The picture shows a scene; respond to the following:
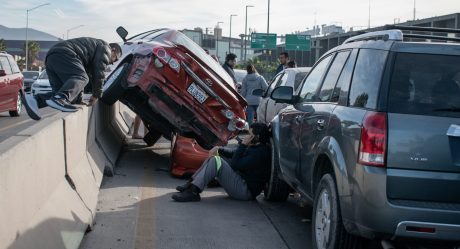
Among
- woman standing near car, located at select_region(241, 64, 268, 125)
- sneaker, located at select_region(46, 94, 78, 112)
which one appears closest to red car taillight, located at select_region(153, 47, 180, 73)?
sneaker, located at select_region(46, 94, 78, 112)

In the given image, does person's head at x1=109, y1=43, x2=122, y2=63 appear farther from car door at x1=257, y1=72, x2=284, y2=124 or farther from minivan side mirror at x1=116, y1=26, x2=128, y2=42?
car door at x1=257, y1=72, x2=284, y2=124

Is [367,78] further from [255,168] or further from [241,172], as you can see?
[241,172]

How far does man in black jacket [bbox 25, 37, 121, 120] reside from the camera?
26.3 ft

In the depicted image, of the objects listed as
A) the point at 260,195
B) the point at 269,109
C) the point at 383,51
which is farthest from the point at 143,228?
the point at 269,109

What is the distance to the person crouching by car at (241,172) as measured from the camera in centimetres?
707

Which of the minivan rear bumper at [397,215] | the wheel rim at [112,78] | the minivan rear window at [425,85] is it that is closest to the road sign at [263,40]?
the wheel rim at [112,78]

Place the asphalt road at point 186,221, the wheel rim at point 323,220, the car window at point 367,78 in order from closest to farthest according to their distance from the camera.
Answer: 1. the car window at point 367,78
2. the wheel rim at point 323,220
3. the asphalt road at point 186,221

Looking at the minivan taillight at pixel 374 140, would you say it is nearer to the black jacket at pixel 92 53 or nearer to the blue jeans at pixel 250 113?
the black jacket at pixel 92 53

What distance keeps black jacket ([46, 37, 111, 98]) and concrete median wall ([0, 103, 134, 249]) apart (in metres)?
0.87

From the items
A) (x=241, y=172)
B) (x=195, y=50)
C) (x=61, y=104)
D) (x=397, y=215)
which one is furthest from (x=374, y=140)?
(x=195, y=50)

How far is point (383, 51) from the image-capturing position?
4.25 metres

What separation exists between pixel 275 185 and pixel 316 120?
80.8 inches

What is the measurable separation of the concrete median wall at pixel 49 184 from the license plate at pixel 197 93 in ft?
5.69

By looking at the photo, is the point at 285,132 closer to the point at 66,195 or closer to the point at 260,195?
the point at 260,195
